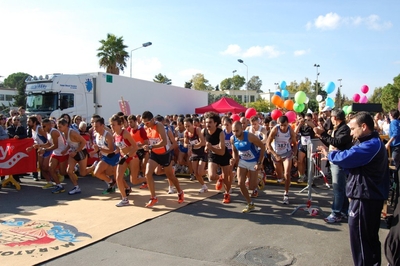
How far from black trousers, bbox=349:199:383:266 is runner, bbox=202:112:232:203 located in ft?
12.4

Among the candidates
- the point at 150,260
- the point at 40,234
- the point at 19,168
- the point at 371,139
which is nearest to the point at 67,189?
the point at 19,168

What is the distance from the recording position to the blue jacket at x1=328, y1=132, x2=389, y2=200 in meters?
3.57

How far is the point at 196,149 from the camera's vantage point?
8617mm

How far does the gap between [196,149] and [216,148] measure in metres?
1.50

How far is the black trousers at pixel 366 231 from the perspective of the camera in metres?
3.58

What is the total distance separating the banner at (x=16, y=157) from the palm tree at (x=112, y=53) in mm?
26803

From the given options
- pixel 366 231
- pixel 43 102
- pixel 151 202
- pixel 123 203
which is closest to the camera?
pixel 366 231

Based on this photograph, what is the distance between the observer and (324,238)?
5238 millimetres

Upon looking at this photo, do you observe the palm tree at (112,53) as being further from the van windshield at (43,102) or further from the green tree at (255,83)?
the green tree at (255,83)

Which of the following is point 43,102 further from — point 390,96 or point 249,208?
point 390,96

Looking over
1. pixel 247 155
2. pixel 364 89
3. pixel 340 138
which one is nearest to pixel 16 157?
pixel 247 155

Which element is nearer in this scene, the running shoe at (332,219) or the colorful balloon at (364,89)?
the running shoe at (332,219)

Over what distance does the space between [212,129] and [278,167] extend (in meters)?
2.13

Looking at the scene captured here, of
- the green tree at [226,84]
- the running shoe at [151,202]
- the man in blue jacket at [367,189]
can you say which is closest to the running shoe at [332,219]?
the man in blue jacket at [367,189]
